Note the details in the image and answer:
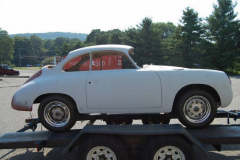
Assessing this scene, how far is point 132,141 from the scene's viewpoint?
3.18m

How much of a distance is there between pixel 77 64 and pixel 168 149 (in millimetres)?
2318

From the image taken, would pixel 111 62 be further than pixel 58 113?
Yes

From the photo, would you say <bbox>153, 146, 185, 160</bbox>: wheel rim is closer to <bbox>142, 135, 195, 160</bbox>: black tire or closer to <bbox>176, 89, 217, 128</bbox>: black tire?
<bbox>142, 135, 195, 160</bbox>: black tire

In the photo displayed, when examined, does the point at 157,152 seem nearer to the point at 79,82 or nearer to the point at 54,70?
the point at 79,82

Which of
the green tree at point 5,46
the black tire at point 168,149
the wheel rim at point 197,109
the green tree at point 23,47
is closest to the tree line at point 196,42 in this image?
the wheel rim at point 197,109

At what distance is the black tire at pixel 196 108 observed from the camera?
11.5 feet

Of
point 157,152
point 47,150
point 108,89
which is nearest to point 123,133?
point 157,152

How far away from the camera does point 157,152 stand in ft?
9.87

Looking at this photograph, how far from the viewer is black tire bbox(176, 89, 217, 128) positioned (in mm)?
3510

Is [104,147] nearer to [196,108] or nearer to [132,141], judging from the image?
[132,141]

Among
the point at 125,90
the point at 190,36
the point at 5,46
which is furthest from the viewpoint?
the point at 5,46

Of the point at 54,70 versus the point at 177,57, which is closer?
the point at 54,70

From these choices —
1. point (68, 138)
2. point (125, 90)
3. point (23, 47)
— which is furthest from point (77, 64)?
point (23, 47)

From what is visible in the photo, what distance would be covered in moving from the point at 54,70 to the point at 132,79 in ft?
5.09
